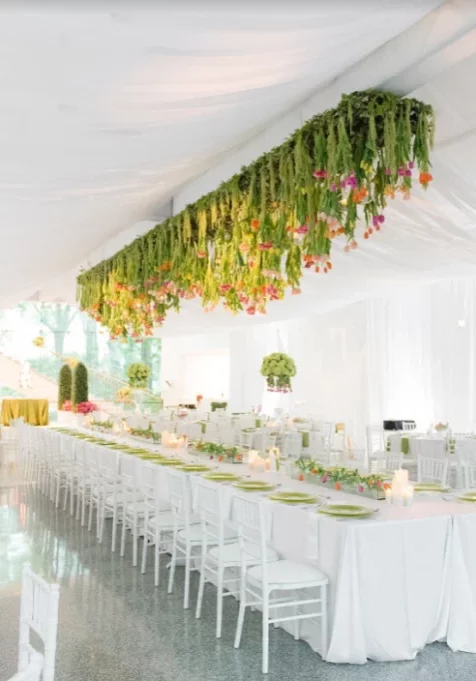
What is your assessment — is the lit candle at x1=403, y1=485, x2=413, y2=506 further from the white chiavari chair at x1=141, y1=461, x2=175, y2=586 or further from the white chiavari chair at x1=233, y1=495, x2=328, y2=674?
the white chiavari chair at x1=141, y1=461, x2=175, y2=586

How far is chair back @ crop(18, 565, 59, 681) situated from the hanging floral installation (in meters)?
2.62

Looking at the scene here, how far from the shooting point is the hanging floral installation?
3.91 metres

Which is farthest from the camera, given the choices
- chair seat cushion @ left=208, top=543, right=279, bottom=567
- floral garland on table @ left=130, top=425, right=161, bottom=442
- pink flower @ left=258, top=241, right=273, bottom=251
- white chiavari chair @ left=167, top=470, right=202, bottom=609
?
floral garland on table @ left=130, top=425, right=161, bottom=442

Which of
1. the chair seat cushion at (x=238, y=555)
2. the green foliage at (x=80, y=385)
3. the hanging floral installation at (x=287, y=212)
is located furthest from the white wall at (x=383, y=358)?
the chair seat cushion at (x=238, y=555)

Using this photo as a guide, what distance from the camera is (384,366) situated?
12648 millimetres

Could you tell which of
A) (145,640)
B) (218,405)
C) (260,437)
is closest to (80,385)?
(260,437)

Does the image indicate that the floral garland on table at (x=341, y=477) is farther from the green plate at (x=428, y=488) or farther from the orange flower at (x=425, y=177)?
the orange flower at (x=425, y=177)

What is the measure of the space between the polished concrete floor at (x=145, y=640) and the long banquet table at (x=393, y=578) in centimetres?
10

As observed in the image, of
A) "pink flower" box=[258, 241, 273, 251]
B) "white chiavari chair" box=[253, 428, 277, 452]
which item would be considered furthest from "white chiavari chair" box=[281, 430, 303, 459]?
"pink flower" box=[258, 241, 273, 251]

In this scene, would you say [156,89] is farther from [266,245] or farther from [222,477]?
[222,477]

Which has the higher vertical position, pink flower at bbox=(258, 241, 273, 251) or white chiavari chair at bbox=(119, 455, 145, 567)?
pink flower at bbox=(258, 241, 273, 251)

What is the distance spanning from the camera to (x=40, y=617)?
7.38ft

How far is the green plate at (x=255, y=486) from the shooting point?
16.3 ft

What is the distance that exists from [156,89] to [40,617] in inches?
84.6
